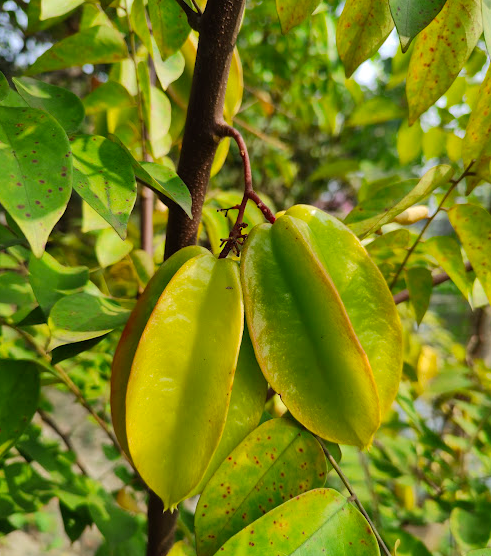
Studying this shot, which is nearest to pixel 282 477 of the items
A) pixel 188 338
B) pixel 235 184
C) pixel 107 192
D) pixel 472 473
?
pixel 188 338

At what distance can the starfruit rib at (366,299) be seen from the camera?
0.48 m

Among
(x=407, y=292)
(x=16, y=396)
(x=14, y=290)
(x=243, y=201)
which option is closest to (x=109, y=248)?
(x=14, y=290)

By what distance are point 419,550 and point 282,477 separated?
17.3 inches

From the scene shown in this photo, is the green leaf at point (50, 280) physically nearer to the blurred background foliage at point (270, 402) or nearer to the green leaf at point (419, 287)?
the blurred background foliage at point (270, 402)

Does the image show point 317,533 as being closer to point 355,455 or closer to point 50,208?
point 50,208

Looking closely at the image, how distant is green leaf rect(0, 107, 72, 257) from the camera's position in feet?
1.16

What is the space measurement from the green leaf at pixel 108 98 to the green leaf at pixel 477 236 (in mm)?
499

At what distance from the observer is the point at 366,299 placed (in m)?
0.50

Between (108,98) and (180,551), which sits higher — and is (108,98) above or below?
above

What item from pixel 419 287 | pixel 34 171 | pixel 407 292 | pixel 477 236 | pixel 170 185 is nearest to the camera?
pixel 34 171

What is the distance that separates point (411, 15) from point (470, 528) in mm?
688

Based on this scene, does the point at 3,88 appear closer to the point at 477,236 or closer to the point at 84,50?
the point at 84,50

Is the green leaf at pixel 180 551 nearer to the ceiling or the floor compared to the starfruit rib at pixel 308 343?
nearer to the floor

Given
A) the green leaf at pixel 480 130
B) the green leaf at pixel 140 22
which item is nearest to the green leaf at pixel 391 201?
the green leaf at pixel 480 130
